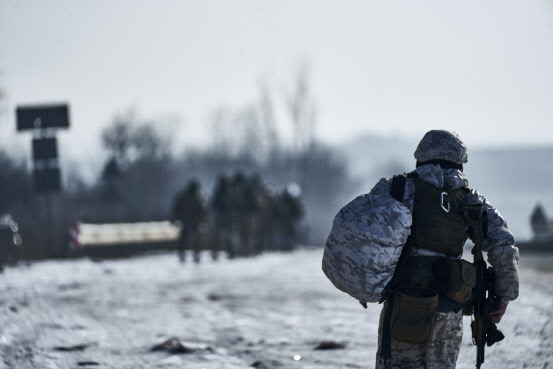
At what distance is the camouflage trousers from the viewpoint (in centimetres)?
449

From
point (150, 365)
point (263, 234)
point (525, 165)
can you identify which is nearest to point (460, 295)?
point (150, 365)

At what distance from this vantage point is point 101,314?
406 inches

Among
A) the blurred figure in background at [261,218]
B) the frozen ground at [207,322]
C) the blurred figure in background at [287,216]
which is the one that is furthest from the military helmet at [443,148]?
the blurred figure in background at [287,216]

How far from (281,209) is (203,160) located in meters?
51.4

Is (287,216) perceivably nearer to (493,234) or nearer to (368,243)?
(493,234)

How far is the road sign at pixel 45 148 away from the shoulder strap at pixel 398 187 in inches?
607

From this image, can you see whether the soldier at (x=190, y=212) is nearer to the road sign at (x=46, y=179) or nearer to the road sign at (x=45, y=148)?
the road sign at (x=46, y=179)

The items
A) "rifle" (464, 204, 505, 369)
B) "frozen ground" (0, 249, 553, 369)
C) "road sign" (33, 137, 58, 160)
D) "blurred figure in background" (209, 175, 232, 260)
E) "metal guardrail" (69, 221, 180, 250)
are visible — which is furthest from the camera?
"metal guardrail" (69, 221, 180, 250)

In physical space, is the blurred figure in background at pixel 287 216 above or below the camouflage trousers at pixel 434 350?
below

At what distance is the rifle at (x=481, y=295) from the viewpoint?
4.62 m

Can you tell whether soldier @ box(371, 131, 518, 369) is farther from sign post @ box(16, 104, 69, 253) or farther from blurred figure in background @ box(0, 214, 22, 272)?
blurred figure in background @ box(0, 214, 22, 272)

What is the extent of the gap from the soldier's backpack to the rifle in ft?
1.44

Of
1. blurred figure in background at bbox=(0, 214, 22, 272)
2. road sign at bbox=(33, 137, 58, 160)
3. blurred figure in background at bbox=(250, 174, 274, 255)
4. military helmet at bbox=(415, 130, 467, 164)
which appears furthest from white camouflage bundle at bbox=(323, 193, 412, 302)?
blurred figure in background at bbox=(250, 174, 274, 255)

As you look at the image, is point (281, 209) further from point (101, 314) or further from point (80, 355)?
point (80, 355)
